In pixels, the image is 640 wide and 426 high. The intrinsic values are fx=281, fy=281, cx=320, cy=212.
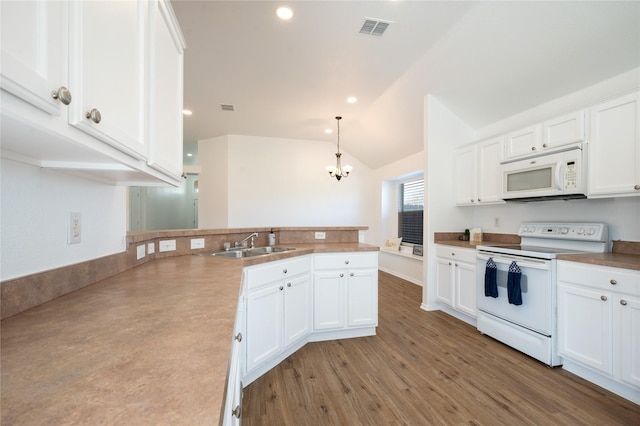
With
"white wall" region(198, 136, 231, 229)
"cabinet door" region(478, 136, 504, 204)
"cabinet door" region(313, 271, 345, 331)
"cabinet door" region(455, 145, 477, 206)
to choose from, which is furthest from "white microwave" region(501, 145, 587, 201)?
"white wall" region(198, 136, 231, 229)

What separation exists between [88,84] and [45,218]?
66cm

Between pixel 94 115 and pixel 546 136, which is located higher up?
pixel 546 136

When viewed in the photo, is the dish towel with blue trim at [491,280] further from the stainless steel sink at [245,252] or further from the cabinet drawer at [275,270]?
the stainless steel sink at [245,252]

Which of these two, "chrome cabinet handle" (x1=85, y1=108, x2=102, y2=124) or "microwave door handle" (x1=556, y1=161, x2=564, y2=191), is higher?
"microwave door handle" (x1=556, y1=161, x2=564, y2=191)

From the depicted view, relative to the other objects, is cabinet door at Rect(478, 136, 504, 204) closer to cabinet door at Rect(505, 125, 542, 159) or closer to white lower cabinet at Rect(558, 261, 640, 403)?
cabinet door at Rect(505, 125, 542, 159)

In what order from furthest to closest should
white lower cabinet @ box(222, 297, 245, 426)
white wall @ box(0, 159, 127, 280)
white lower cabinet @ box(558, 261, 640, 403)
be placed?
1. white lower cabinet @ box(558, 261, 640, 403)
2. white wall @ box(0, 159, 127, 280)
3. white lower cabinet @ box(222, 297, 245, 426)

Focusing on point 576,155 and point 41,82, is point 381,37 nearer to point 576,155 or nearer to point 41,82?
point 576,155

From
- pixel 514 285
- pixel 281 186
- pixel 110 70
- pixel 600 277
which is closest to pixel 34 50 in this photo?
pixel 110 70

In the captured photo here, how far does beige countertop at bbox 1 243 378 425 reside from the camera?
47 centimetres

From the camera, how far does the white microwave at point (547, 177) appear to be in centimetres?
244

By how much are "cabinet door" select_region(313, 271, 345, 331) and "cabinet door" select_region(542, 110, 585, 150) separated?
7.72ft

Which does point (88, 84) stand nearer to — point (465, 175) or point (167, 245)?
point (167, 245)

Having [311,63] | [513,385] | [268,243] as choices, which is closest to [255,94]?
[311,63]

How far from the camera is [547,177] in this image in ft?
8.79
